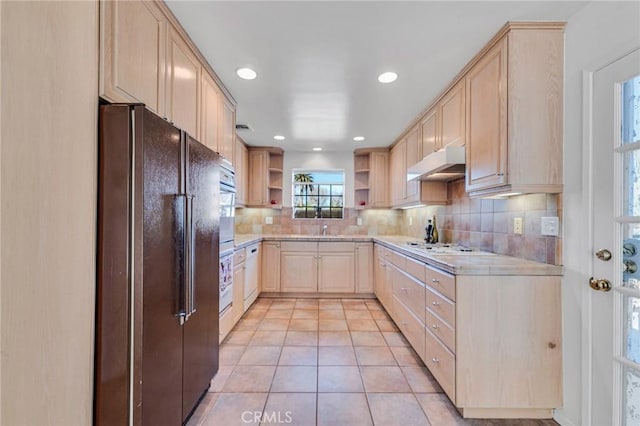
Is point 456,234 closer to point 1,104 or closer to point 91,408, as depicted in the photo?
point 91,408

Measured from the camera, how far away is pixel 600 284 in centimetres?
143

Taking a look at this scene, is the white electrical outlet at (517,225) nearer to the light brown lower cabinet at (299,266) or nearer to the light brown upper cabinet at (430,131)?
the light brown upper cabinet at (430,131)

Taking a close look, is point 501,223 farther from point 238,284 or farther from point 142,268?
point 238,284

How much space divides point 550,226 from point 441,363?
3.57ft

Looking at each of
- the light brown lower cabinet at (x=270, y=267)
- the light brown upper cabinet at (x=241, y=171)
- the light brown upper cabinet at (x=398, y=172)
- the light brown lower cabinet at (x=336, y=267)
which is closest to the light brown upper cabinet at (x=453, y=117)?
the light brown upper cabinet at (x=398, y=172)

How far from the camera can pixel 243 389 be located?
1.95m

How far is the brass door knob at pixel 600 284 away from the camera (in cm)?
140

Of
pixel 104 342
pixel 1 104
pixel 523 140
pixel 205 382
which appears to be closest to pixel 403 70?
pixel 523 140

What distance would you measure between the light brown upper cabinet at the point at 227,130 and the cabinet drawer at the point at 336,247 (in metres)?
1.92

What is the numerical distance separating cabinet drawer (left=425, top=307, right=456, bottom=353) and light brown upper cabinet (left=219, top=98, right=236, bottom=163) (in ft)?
6.98

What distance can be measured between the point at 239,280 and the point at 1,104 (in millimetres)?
2478

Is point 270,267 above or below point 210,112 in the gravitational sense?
below

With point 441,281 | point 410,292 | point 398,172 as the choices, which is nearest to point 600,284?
point 441,281

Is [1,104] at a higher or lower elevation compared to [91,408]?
higher
